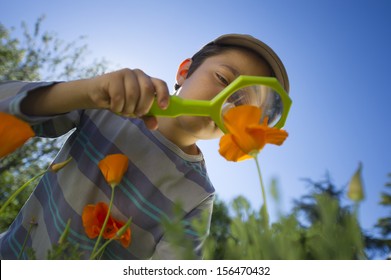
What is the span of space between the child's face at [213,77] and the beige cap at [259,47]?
0.07ft

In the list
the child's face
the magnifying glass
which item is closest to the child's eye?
the child's face

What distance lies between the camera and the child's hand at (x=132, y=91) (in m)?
0.56

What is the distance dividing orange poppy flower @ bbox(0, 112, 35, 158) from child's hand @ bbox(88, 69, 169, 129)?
211 mm

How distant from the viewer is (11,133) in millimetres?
357

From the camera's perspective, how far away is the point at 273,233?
22 cm

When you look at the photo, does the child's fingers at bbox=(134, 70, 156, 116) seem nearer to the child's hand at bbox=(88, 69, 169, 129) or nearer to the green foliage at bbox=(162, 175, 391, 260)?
the child's hand at bbox=(88, 69, 169, 129)

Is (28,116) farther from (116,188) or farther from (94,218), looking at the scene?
(116,188)

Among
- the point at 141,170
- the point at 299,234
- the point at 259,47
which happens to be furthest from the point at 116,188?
the point at 299,234

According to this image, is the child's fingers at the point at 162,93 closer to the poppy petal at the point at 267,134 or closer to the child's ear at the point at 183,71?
the poppy petal at the point at 267,134

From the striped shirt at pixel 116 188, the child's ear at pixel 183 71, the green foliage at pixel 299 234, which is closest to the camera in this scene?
the green foliage at pixel 299 234

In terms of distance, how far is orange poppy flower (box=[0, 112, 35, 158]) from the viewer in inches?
13.8

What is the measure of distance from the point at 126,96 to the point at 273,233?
401 millimetres

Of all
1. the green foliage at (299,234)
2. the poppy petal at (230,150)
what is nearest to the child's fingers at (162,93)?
the poppy petal at (230,150)
